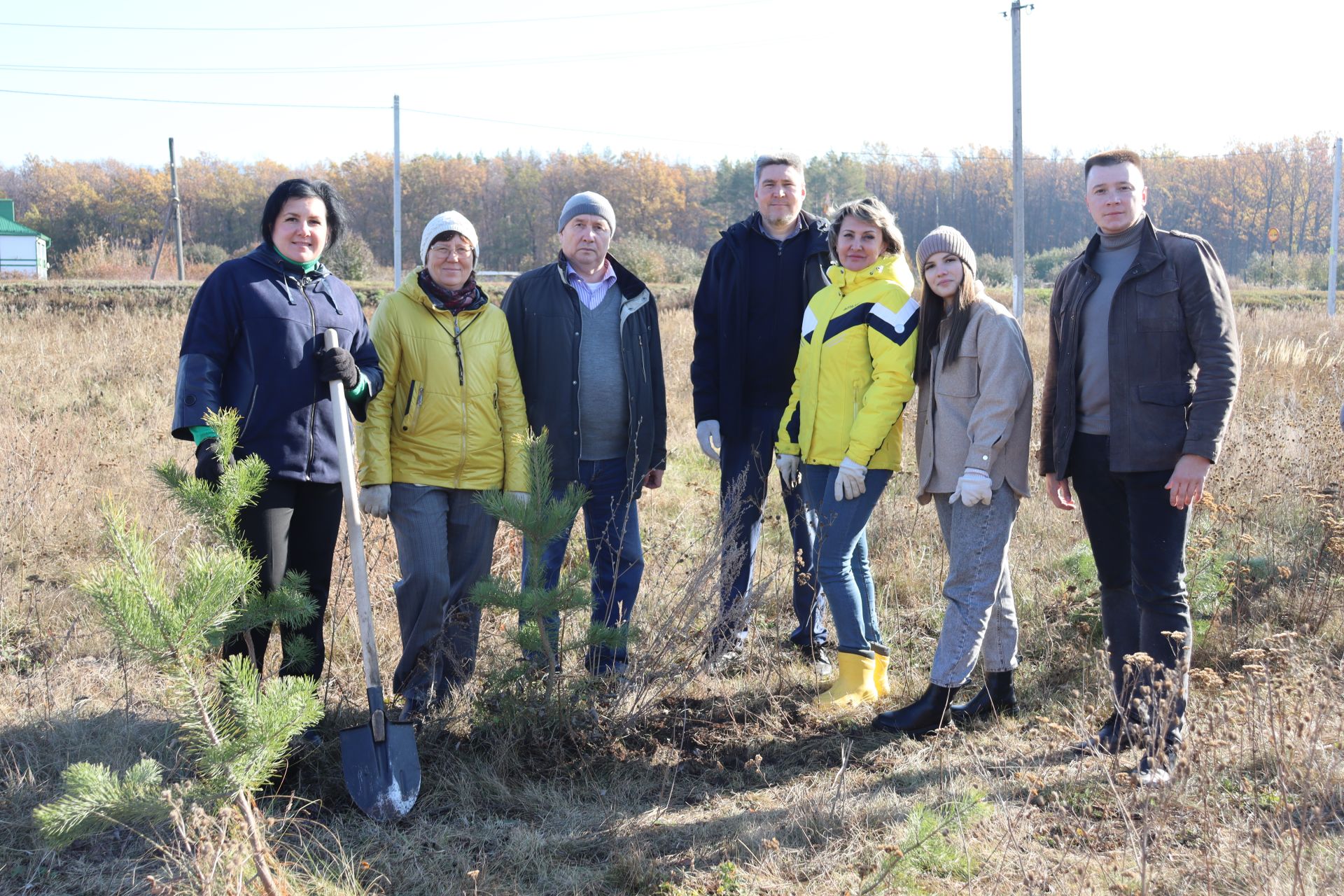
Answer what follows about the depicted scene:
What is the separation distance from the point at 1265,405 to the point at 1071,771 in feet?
19.1

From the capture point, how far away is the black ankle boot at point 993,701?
3.79m

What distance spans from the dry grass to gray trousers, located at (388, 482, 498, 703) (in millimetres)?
173

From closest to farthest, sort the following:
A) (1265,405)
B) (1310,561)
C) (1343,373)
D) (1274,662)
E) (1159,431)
Result: (1159,431), (1274,662), (1310,561), (1265,405), (1343,373)

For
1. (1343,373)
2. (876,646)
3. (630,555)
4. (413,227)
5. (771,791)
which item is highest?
(413,227)

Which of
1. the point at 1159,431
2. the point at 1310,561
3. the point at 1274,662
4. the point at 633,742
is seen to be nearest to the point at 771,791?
the point at 633,742

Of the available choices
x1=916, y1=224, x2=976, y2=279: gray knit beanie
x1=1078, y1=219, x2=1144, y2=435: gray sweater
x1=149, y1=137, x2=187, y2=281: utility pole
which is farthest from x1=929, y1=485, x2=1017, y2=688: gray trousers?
x1=149, y1=137, x2=187, y2=281: utility pole

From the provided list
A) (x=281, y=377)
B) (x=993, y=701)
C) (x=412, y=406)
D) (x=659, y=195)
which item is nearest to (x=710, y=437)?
(x=412, y=406)

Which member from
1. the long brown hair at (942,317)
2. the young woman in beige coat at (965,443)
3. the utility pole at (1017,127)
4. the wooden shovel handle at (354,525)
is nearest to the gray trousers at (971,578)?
the young woman in beige coat at (965,443)

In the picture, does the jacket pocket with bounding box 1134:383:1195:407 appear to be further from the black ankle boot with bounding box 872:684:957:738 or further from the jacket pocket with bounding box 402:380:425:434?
the jacket pocket with bounding box 402:380:425:434

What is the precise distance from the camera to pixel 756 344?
432cm

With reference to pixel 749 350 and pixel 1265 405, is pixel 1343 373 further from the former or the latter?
pixel 749 350

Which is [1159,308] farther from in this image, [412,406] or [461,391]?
[412,406]

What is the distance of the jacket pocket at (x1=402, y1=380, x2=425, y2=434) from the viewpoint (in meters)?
3.55

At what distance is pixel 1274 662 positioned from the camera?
4.00 meters
